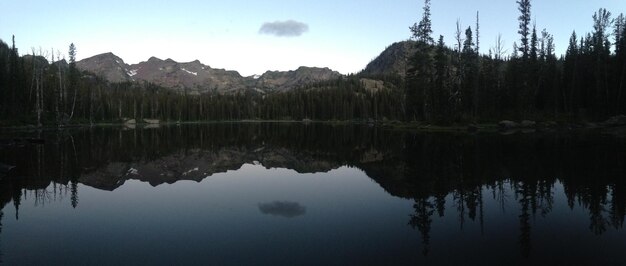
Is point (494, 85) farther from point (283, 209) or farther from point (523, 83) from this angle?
point (283, 209)

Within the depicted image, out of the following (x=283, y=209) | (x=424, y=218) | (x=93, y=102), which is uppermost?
(x=93, y=102)

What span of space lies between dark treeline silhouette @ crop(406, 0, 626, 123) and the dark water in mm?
46496

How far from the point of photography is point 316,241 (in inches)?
408

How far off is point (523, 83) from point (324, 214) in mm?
72543

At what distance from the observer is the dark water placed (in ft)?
30.7

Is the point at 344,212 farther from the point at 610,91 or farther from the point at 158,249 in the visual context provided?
the point at 610,91

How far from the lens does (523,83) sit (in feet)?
240

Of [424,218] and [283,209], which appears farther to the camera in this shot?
[283,209]

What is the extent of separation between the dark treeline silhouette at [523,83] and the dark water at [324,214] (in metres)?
46.5

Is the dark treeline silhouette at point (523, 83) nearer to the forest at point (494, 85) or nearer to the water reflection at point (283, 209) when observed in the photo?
the forest at point (494, 85)

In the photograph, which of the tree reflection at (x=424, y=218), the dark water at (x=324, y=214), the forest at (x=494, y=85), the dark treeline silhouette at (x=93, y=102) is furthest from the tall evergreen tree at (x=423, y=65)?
the tree reflection at (x=424, y=218)

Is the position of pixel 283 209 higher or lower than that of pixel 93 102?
lower

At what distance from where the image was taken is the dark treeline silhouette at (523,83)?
228 ft

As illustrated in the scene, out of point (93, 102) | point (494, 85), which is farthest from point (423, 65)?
point (93, 102)
